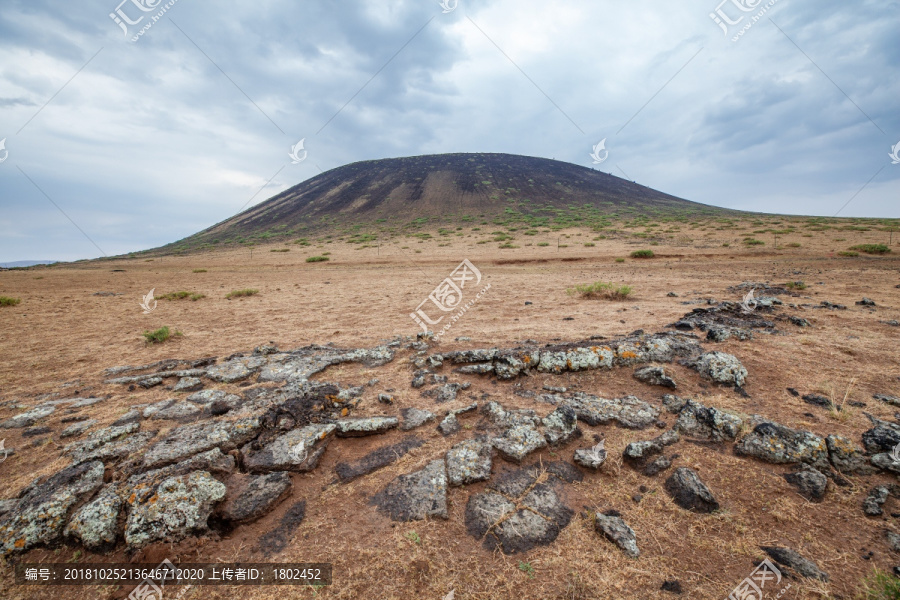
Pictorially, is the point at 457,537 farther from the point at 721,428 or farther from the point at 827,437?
the point at 827,437

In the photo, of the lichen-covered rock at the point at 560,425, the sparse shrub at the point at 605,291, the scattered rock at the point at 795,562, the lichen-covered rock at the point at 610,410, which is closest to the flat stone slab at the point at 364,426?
the lichen-covered rock at the point at 560,425

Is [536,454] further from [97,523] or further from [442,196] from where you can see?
[442,196]

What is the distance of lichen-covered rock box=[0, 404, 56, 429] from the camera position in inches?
173

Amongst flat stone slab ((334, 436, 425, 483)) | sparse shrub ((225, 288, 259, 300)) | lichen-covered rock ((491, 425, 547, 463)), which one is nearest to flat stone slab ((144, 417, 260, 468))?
flat stone slab ((334, 436, 425, 483))

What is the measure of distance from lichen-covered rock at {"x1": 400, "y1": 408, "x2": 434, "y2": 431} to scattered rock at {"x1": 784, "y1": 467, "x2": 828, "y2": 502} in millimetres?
3802

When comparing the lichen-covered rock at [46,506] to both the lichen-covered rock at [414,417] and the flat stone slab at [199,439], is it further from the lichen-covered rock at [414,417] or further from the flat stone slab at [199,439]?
the lichen-covered rock at [414,417]

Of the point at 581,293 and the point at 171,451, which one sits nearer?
the point at 171,451

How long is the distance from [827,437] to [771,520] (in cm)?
137

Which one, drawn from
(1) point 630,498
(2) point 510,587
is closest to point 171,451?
(2) point 510,587

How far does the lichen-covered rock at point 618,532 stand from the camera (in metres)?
2.73

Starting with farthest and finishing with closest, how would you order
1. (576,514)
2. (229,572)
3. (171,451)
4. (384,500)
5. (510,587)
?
(171,451) → (384,500) → (576,514) → (229,572) → (510,587)

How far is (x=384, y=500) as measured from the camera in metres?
3.29

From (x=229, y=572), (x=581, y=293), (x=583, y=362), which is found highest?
(x=581, y=293)

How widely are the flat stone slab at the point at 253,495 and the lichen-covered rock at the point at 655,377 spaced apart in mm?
4975
